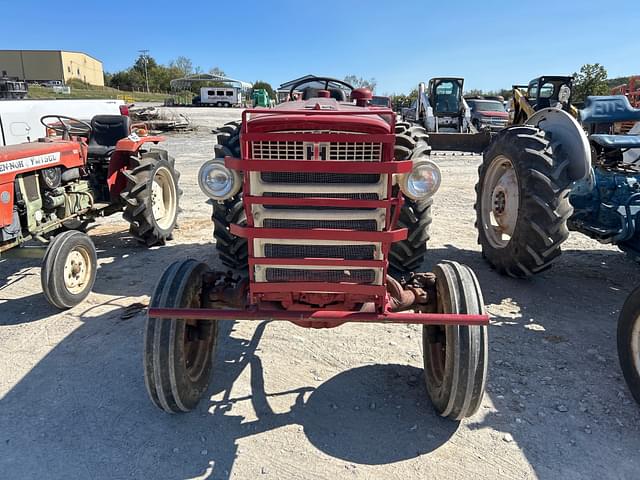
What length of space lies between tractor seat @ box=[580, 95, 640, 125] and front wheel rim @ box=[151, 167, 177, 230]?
17.4 feet

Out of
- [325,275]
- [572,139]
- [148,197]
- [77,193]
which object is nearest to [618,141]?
[572,139]

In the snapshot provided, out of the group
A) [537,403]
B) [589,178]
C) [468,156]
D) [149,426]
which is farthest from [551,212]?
[468,156]

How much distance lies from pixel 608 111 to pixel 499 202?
6.34ft

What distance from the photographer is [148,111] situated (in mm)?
25734

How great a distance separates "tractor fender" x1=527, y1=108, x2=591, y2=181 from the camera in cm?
407

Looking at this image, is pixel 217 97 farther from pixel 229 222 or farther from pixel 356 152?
pixel 356 152

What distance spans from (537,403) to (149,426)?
7.66 ft

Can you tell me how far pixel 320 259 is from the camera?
2.42 m

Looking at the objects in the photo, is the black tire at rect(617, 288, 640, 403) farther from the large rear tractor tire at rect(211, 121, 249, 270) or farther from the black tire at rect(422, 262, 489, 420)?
the large rear tractor tire at rect(211, 121, 249, 270)

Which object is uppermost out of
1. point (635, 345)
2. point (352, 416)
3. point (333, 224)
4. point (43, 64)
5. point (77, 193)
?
point (43, 64)

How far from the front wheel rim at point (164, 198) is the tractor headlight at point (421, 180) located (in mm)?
4515

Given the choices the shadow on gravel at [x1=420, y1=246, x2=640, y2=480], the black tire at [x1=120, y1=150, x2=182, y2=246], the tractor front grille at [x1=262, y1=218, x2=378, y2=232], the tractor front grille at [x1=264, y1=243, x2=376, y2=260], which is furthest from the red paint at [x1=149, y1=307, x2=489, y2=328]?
the black tire at [x1=120, y1=150, x2=182, y2=246]

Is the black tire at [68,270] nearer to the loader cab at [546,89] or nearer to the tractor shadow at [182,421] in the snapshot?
the tractor shadow at [182,421]

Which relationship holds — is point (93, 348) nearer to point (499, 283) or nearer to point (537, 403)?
point (537, 403)
